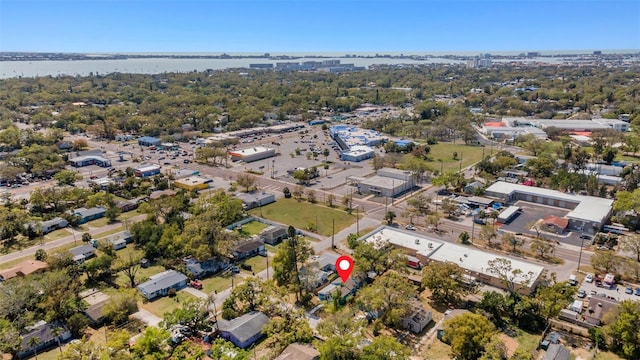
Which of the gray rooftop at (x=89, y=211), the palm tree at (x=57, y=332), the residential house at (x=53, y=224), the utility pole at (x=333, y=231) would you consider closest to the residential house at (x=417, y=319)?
the utility pole at (x=333, y=231)

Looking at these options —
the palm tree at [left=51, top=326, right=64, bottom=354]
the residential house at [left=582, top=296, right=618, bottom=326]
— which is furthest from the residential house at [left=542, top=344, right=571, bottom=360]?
the palm tree at [left=51, top=326, right=64, bottom=354]

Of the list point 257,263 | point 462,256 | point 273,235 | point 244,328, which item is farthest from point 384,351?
point 273,235

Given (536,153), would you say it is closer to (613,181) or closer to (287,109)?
(613,181)

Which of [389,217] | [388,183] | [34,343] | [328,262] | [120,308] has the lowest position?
[328,262]

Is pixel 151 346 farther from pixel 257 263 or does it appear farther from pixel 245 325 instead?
pixel 257 263

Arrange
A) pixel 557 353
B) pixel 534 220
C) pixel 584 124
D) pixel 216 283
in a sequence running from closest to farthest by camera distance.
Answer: pixel 557 353
pixel 216 283
pixel 534 220
pixel 584 124

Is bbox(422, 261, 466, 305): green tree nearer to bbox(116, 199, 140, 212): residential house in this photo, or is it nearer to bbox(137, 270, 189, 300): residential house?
bbox(137, 270, 189, 300): residential house

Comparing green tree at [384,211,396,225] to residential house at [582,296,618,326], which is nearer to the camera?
residential house at [582,296,618,326]
